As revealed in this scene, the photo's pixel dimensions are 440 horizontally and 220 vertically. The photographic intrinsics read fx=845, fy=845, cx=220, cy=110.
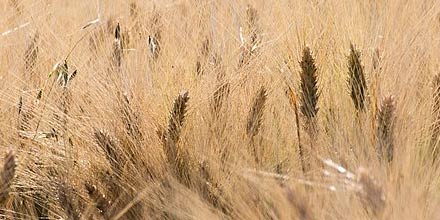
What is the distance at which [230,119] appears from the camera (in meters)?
1.57

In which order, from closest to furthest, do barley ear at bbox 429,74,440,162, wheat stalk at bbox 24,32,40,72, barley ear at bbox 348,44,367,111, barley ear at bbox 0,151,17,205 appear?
1. barley ear at bbox 0,151,17,205
2. barley ear at bbox 429,74,440,162
3. barley ear at bbox 348,44,367,111
4. wheat stalk at bbox 24,32,40,72

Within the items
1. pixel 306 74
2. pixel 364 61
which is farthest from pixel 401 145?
pixel 364 61

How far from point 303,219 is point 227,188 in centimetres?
41

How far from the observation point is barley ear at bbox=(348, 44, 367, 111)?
1484 mm

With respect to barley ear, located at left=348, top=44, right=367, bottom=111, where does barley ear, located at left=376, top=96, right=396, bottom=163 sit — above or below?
below

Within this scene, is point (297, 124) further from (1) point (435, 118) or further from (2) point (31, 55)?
(2) point (31, 55)

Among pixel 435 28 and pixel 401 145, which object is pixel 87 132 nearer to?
pixel 401 145

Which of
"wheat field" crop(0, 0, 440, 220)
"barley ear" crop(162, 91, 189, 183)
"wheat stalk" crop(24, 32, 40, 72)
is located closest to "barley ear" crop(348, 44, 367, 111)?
"wheat field" crop(0, 0, 440, 220)

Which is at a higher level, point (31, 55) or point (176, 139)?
point (31, 55)

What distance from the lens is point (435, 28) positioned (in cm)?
188

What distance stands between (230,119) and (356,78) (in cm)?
24

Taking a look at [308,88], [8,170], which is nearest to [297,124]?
[308,88]

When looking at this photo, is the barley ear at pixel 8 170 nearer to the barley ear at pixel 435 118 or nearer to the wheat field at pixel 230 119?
the wheat field at pixel 230 119

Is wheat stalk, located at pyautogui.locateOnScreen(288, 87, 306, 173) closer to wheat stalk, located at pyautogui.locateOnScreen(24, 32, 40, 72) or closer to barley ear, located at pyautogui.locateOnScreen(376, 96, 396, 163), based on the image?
barley ear, located at pyautogui.locateOnScreen(376, 96, 396, 163)
